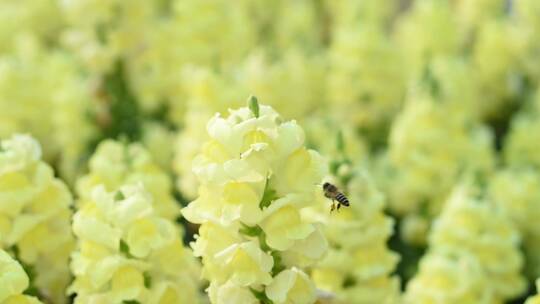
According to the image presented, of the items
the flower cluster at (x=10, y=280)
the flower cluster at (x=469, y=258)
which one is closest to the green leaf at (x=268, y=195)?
the flower cluster at (x=10, y=280)

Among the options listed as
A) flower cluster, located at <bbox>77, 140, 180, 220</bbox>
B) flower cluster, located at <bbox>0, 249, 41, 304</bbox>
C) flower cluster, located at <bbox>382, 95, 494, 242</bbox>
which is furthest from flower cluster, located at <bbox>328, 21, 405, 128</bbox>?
flower cluster, located at <bbox>0, 249, 41, 304</bbox>

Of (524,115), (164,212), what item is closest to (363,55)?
(524,115)

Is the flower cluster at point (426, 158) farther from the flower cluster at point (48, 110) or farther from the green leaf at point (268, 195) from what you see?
the green leaf at point (268, 195)

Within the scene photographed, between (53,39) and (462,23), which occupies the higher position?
(462,23)

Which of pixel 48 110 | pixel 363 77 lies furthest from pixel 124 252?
pixel 363 77

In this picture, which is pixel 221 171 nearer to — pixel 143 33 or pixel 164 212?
pixel 164 212

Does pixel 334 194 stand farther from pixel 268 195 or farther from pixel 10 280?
pixel 10 280
